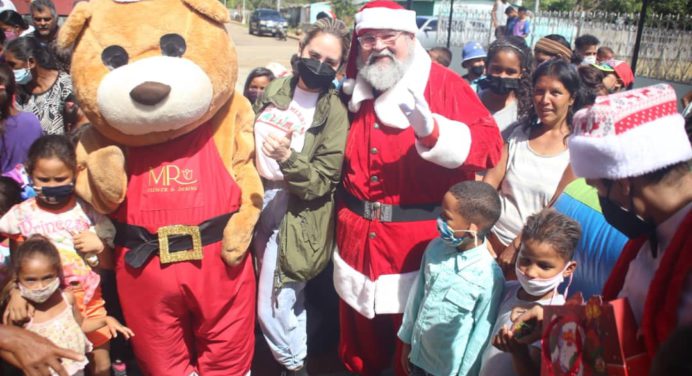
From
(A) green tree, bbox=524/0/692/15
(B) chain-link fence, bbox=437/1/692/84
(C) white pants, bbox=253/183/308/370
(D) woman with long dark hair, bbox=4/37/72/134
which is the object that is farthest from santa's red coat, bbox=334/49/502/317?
(A) green tree, bbox=524/0/692/15

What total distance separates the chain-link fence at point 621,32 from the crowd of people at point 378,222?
713cm

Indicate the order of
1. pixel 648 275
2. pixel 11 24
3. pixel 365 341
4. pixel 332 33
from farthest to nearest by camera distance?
pixel 11 24, pixel 365 341, pixel 332 33, pixel 648 275

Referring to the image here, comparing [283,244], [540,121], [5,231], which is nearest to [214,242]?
[283,244]

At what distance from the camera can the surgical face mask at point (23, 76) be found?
3883mm

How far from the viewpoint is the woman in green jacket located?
2.76 meters

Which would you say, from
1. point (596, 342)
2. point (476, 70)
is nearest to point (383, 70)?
point (596, 342)

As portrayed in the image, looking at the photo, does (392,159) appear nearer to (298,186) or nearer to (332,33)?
(298,186)

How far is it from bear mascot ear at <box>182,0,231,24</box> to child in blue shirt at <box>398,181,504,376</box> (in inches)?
52.1

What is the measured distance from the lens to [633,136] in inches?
58.0

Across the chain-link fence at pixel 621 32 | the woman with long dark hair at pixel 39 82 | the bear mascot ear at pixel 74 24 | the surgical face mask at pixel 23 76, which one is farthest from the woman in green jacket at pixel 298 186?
the chain-link fence at pixel 621 32

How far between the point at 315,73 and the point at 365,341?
4.93ft

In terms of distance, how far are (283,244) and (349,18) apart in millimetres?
33829

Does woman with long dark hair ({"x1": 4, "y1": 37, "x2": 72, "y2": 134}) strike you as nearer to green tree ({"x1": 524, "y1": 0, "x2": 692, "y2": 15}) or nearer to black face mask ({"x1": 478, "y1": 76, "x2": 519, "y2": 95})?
black face mask ({"x1": 478, "y1": 76, "x2": 519, "y2": 95})

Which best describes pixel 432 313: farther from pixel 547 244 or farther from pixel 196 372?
pixel 196 372
